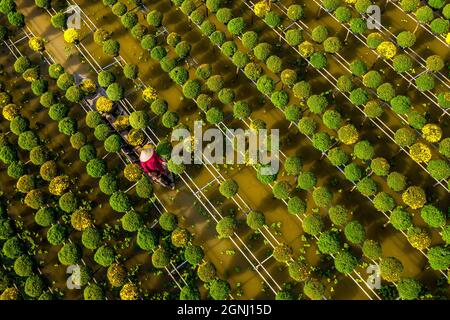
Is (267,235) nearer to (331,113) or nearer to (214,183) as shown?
(214,183)

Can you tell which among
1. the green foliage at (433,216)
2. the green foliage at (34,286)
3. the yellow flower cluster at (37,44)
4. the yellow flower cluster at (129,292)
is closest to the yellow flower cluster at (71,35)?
the yellow flower cluster at (37,44)

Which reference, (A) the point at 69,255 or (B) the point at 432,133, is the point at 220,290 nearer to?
(A) the point at 69,255

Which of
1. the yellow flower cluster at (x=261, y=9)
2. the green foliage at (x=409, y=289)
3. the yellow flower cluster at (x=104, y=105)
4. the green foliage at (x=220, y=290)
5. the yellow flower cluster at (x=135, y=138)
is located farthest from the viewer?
the yellow flower cluster at (x=261, y=9)

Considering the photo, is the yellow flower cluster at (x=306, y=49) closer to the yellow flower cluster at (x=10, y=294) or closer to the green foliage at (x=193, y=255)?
the green foliage at (x=193, y=255)

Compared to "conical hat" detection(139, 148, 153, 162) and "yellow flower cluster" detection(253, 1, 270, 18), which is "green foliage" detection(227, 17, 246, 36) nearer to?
"yellow flower cluster" detection(253, 1, 270, 18)

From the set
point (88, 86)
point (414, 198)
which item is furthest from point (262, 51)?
point (414, 198)
